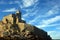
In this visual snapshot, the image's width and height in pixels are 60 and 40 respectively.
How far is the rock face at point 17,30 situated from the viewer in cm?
7021

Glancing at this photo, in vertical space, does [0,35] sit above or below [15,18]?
below

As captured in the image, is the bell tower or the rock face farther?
the bell tower

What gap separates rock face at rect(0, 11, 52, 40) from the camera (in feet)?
230

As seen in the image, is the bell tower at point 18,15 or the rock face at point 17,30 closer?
the rock face at point 17,30

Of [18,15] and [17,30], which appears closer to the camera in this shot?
[17,30]

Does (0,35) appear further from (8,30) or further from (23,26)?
(23,26)

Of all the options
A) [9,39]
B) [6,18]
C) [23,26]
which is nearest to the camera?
[9,39]

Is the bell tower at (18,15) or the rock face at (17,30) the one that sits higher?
the bell tower at (18,15)

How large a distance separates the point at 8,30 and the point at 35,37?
1082cm

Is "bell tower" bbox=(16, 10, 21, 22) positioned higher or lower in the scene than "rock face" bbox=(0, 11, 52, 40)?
higher

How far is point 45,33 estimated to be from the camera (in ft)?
294

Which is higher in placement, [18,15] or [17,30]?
[18,15]

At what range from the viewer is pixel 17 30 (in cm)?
7856

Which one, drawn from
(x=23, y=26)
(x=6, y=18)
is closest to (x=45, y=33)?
(x=23, y=26)
